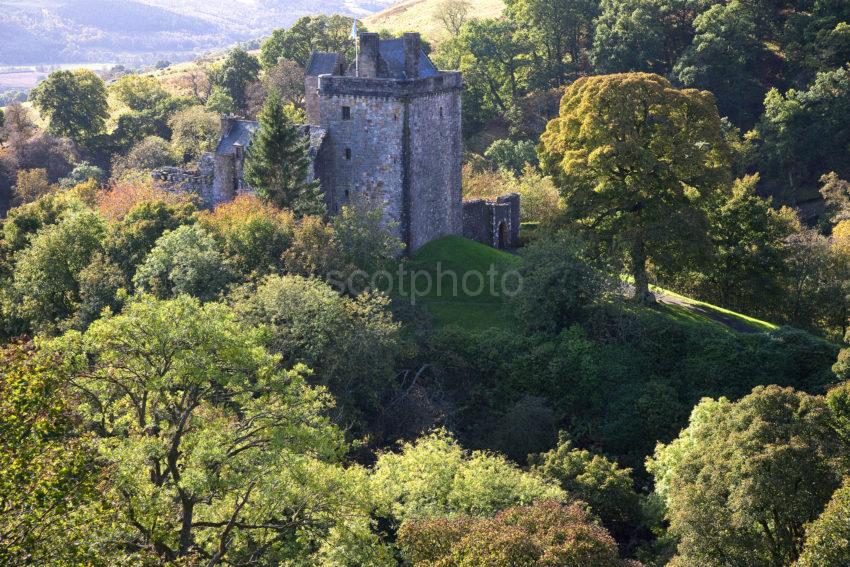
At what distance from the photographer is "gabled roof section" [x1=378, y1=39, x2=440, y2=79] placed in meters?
46.8

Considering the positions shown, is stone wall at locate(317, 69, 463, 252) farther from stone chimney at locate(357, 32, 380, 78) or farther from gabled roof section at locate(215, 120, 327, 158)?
stone chimney at locate(357, 32, 380, 78)

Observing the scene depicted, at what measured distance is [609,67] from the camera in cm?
7294

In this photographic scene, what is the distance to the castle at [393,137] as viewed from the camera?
4572cm

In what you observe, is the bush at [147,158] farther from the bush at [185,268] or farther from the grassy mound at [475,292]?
the bush at [185,268]

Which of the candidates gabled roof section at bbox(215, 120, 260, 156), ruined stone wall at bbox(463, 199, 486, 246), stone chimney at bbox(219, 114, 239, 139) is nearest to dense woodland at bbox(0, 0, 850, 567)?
ruined stone wall at bbox(463, 199, 486, 246)

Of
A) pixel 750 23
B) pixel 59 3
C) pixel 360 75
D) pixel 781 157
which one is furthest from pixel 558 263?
pixel 59 3

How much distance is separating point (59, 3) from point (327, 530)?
17820 centimetres

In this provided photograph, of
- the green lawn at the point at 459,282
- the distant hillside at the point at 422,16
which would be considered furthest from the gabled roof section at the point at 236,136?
the distant hillside at the point at 422,16

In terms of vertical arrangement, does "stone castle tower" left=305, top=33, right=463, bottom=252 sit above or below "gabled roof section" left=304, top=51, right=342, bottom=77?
below

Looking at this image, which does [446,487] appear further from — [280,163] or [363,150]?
[363,150]

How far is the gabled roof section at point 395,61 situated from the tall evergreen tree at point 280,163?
5.07 metres

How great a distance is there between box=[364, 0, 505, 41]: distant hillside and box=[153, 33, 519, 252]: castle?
50081 millimetres

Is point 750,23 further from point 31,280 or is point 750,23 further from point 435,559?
point 435,559

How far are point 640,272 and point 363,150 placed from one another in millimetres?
13015
